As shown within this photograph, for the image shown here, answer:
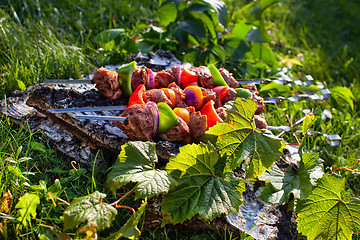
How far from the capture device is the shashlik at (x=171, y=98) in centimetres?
213

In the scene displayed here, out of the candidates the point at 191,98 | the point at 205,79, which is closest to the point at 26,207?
the point at 191,98

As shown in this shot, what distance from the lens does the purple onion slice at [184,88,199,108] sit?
2435mm

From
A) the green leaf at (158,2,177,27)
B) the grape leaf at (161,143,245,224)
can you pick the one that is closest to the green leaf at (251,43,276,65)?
the green leaf at (158,2,177,27)

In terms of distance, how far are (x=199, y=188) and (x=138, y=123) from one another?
57 centimetres

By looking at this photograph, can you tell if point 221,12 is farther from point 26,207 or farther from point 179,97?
point 26,207

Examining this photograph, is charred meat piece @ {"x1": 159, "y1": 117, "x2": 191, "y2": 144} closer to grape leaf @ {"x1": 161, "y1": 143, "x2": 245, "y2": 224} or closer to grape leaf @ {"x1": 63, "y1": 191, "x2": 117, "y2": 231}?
grape leaf @ {"x1": 161, "y1": 143, "x2": 245, "y2": 224}

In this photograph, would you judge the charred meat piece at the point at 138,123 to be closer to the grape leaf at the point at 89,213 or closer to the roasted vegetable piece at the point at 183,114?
the roasted vegetable piece at the point at 183,114

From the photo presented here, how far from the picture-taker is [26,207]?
1814mm

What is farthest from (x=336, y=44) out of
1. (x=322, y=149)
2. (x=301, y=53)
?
(x=322, y=149)

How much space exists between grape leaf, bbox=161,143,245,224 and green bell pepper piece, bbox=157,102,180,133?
21cm

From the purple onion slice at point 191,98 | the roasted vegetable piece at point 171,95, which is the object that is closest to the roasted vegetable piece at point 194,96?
the purple onion slice at point 191,98

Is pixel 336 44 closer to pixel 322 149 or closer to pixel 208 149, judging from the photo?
pixel 322 149

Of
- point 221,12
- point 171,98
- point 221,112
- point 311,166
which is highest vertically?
point 221,12

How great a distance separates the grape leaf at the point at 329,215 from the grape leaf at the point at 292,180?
0.09m
